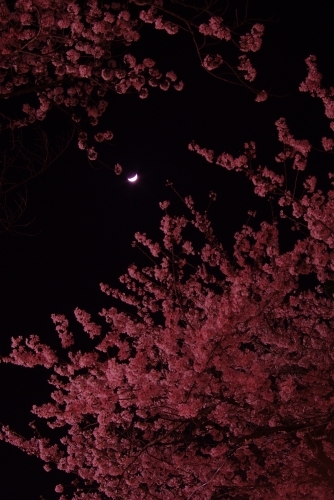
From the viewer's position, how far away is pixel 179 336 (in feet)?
31.0

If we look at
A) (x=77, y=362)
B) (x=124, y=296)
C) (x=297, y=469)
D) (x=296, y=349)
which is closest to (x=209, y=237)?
(x=124, y=296)

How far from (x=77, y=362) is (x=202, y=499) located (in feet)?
11.8

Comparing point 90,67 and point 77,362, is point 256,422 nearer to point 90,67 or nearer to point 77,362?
point 77,362

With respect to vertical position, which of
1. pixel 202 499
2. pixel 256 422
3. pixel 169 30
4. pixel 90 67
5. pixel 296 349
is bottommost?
pixel 202 499

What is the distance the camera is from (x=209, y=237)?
1193cm

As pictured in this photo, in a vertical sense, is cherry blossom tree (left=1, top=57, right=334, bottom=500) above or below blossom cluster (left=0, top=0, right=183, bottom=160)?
below

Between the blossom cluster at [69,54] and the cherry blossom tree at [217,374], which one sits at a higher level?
the blossom cluster at [69,54]

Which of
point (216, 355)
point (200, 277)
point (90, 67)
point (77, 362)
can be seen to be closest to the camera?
point (90, 67)

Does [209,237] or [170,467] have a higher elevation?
[209,237]

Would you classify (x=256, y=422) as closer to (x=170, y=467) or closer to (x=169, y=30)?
(x=170, y=467)

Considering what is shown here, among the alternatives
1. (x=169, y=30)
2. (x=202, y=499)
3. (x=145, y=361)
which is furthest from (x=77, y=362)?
(x=169, y=30)

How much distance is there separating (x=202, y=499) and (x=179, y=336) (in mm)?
3512

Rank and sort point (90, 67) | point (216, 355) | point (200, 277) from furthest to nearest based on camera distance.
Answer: point (200, 277) → point (216, 355) → point (90, 67)

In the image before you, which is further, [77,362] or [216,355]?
[77,362]
